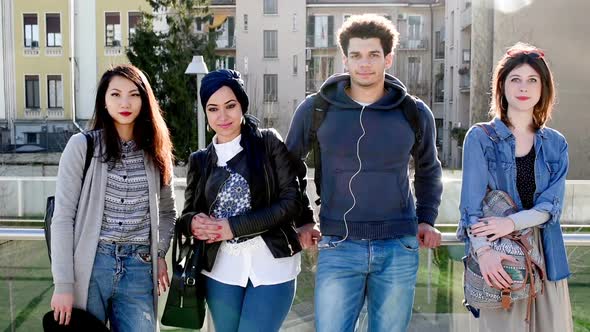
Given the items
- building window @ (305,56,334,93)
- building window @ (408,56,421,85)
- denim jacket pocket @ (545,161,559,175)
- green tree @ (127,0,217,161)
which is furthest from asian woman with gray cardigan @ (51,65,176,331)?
building window @ (408,56,421,85)

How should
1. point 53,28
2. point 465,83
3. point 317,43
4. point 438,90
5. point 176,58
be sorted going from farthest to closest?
point 438,90
point 317,43
point 53,28
point 465,83
point 176,58

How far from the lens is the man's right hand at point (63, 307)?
2.34m

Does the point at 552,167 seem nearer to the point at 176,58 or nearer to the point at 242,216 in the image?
the point at 242,216

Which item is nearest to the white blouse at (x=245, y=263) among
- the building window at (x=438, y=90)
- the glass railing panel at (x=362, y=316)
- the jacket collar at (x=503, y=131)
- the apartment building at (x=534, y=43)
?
the glass railing panel at (x=362, y=316)

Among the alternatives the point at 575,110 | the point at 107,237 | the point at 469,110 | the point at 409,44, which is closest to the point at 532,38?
the point at 575,110

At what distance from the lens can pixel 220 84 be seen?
8.27 feet

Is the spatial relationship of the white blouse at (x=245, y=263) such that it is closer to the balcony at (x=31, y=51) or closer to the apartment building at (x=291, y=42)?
the apartment building at (x=291, y=42)

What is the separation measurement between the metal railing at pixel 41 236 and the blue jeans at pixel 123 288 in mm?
764

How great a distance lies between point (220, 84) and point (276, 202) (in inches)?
19.6

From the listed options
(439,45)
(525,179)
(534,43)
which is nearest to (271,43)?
(439,45)

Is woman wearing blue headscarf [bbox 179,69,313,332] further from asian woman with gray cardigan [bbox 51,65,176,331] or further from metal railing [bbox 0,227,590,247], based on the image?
metal railing [bbox 0,227,590,247]

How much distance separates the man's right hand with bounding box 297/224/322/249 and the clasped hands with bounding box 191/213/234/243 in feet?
1.09

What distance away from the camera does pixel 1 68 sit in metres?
31.0

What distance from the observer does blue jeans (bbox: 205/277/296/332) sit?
2.47 m
